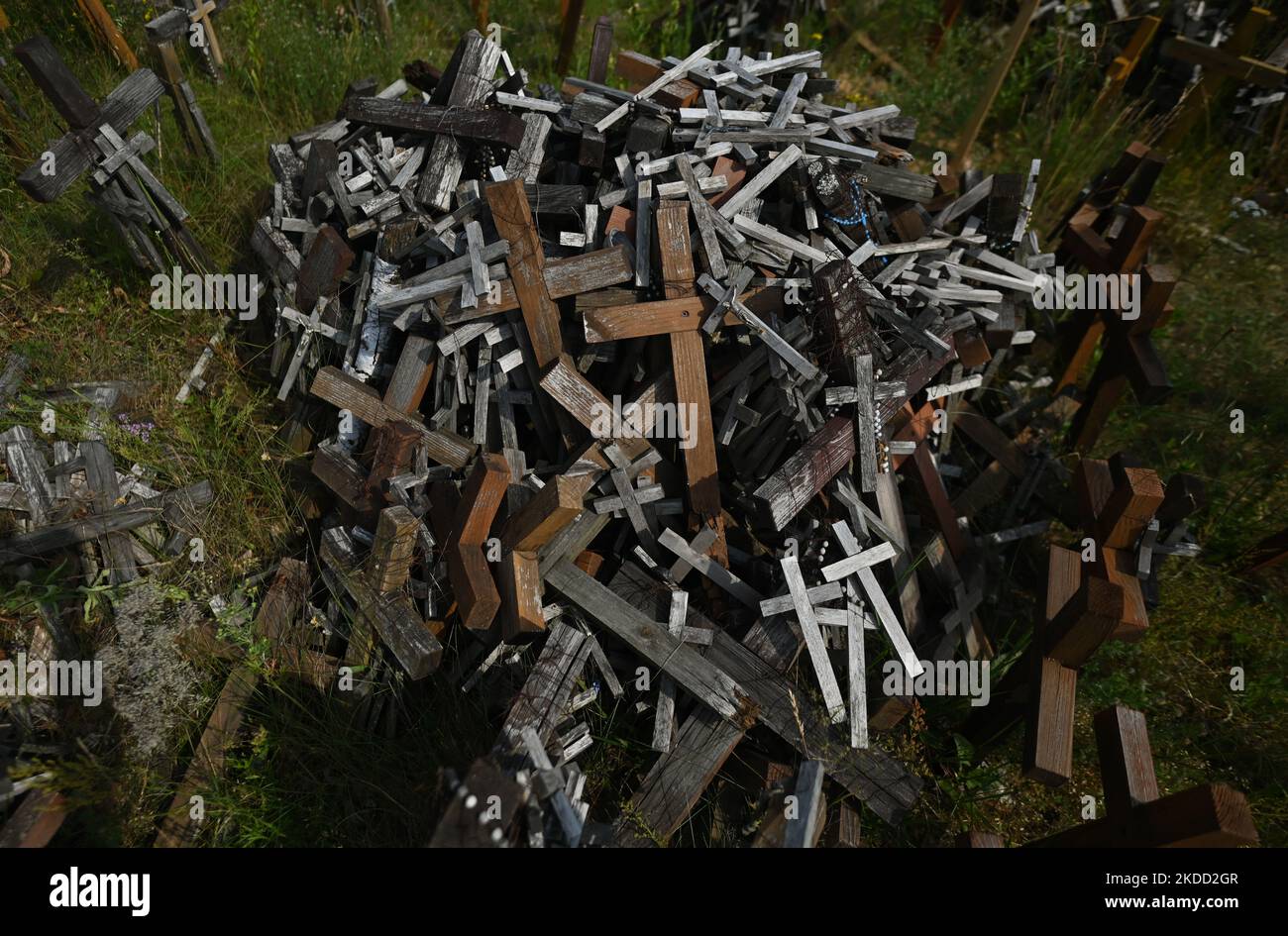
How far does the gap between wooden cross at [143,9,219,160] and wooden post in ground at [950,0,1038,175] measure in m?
6.36

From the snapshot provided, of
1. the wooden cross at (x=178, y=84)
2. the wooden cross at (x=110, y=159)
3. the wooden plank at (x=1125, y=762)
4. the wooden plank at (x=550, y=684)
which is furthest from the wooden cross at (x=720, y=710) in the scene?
the wooden cross at (x=178, y=84)

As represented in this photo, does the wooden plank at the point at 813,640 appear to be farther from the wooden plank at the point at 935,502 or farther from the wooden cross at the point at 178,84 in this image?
the wooden cross at the point at 178,84

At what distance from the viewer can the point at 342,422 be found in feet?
15.4

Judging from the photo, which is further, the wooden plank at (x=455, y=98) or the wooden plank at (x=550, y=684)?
the wooden plank at (x=455, y=98)

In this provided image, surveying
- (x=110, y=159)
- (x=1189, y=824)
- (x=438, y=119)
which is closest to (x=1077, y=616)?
(x=1189, y=824)

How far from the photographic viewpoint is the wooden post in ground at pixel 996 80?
6.50 meters

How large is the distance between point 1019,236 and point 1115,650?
2.78m

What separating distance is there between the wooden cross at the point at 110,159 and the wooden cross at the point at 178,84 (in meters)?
0.74

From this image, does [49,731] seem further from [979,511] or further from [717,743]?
[979,511]

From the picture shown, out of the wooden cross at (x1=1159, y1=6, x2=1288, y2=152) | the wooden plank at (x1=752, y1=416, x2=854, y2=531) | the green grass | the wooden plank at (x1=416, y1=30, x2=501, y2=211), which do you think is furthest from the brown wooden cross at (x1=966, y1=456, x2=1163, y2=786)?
the wooden cross at (x1=1159, y1=6, x2=1288, y2=152)

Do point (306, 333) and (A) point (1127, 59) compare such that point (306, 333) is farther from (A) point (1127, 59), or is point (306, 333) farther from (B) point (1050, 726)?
(A) point (1127, 59)

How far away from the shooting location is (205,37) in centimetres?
638

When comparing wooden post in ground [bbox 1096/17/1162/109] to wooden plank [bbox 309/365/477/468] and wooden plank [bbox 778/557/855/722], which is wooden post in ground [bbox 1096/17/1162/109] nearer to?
wooden plank [bbox 778/557/855/722]
